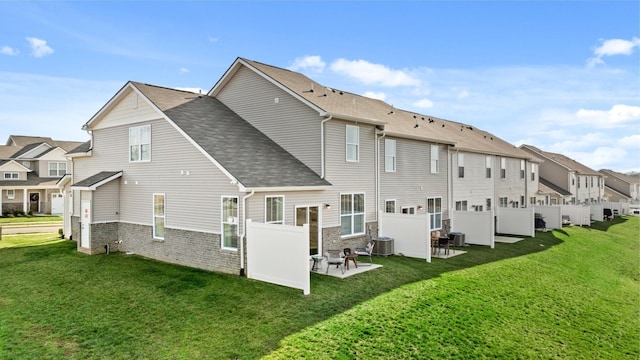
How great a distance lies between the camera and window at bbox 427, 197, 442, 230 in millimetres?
22062

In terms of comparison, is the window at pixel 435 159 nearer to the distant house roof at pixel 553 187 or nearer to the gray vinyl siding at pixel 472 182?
the gray vinyl siding at pixel 472 182

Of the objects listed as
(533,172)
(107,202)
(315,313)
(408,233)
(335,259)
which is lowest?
(315,313)

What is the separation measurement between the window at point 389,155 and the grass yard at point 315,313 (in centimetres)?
477

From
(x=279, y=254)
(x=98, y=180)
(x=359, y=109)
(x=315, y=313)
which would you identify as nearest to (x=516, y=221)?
(x=359, y=109)

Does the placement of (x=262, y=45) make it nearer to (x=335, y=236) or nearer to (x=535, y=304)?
(x=335, y=236)

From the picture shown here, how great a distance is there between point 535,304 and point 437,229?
29.5 ft

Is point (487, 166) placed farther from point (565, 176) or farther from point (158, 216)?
point (158, 216)

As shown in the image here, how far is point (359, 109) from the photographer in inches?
786

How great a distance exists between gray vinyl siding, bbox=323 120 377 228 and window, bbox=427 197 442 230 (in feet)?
18.0

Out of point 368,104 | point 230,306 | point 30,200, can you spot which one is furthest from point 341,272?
point 30,200

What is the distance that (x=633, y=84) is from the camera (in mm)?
16688

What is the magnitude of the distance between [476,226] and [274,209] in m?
12.7

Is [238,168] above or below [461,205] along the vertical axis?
above

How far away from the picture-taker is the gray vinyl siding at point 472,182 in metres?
24.2
